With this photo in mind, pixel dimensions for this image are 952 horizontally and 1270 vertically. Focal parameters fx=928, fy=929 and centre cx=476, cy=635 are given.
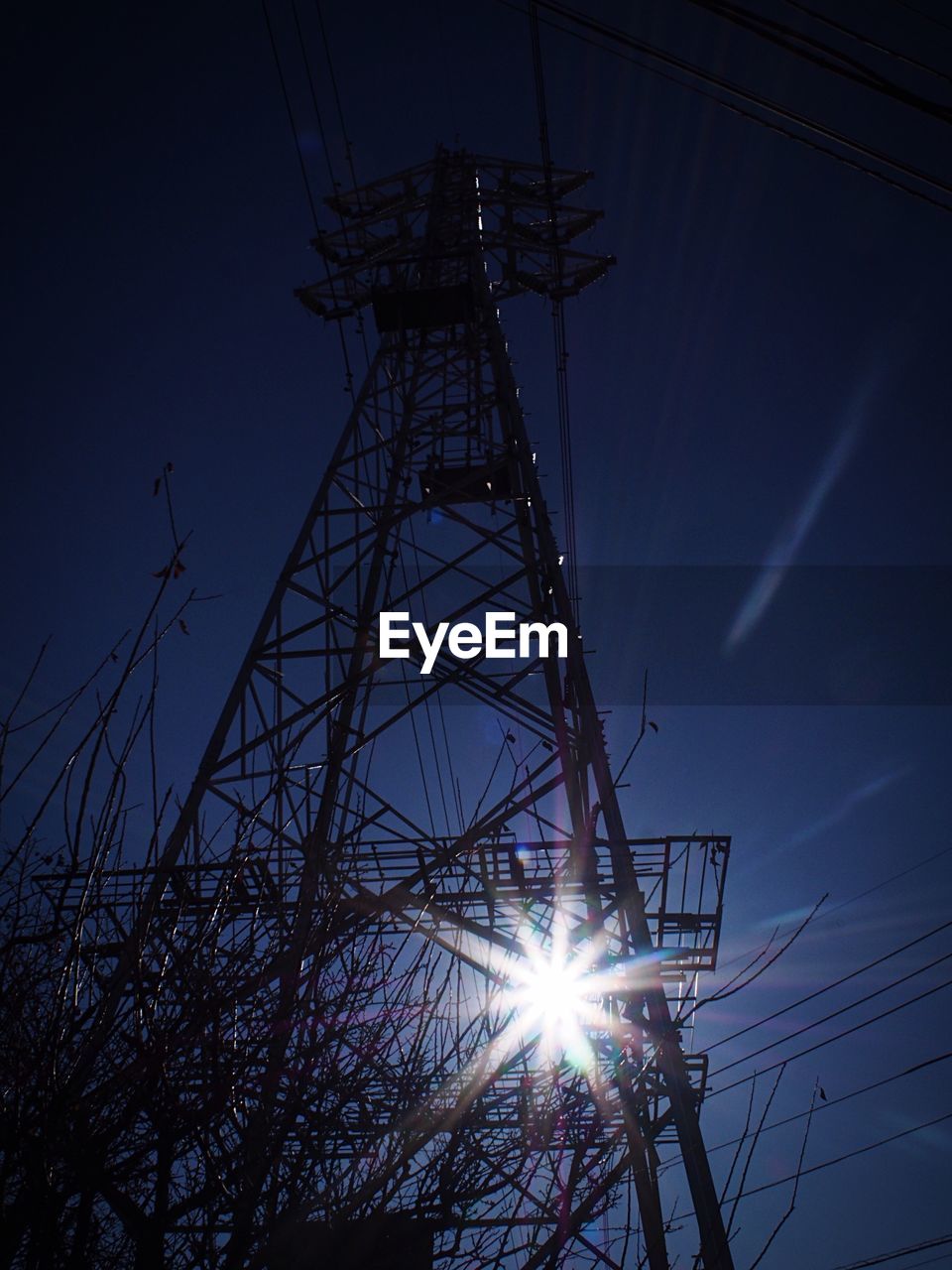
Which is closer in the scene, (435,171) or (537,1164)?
(537,1164)

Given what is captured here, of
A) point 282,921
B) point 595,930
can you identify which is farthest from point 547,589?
point 282,921

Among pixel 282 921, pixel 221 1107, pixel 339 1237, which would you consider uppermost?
pixel 282 921

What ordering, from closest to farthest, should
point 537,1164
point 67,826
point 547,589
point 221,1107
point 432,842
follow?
point 221,1107
point 67,826
point 537,1164
point 432,842
point 547,589

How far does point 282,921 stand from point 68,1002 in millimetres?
974

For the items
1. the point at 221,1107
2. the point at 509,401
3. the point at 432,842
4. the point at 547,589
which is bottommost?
the point at 221,1107

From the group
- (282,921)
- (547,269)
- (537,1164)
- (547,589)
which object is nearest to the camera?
(537,1164)

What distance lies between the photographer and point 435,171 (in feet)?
43.4

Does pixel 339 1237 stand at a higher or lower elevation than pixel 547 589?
lower

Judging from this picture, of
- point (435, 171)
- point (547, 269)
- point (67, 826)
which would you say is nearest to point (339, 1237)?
point (67, 826)

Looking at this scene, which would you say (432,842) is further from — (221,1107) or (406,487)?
(406,487)

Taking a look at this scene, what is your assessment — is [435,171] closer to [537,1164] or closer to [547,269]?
[547,269]

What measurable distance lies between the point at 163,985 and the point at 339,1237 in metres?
1.19

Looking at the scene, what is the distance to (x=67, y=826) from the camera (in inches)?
145

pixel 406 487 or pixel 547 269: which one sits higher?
pixel 547 269
